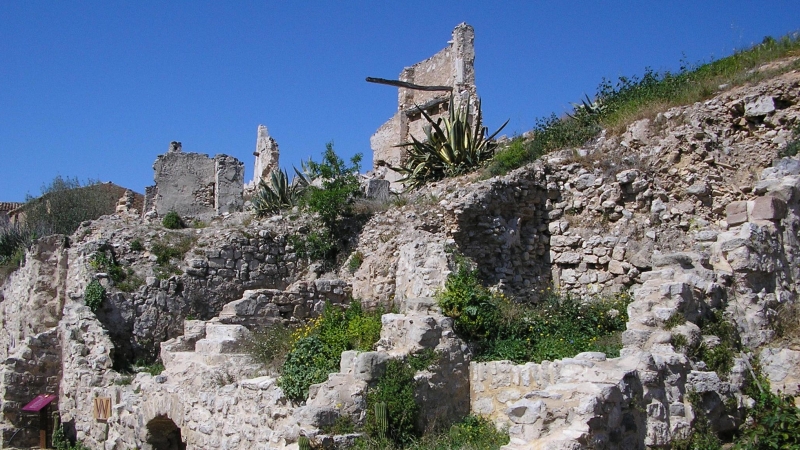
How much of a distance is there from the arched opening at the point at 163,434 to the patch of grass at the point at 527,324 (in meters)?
5.56

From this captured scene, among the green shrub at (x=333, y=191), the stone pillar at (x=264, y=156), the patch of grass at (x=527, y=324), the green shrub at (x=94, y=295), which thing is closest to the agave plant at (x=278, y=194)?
the green shrub at (x=333, y=191)

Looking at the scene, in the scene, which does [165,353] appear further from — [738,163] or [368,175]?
[368,175]

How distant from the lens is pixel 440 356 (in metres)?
9.80

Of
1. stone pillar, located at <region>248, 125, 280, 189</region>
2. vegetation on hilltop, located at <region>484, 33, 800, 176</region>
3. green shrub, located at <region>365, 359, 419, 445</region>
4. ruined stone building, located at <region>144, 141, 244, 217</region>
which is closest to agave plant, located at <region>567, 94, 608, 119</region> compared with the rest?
vegetation on hilltop, located at <region>484, 33, 800, 176</region>

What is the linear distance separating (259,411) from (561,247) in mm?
6520

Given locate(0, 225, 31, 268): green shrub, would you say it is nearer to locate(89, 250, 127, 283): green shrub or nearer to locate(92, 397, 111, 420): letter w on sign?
locate(89, 250, 127, 283): green shrub

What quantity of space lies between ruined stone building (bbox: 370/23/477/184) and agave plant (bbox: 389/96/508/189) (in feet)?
18.8

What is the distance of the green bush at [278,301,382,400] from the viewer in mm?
10023

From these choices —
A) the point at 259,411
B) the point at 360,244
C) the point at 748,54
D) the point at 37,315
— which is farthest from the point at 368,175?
the point at 259,411

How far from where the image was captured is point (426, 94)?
26188mm

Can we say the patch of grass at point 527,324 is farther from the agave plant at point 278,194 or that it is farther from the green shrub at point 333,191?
the agave plant at point 278,194

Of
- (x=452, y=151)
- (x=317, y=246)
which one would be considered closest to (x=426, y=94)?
(x=452, y=151)

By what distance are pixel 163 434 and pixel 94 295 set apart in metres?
3.54

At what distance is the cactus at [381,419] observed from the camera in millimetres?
8945
